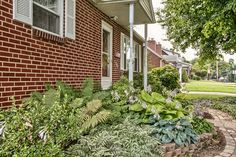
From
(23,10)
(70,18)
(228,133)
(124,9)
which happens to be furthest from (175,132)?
(124,9)

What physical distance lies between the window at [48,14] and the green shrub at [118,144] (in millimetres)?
2160

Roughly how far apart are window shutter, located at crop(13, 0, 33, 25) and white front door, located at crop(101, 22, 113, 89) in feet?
14.0

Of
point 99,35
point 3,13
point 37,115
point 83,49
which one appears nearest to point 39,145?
point 37,115

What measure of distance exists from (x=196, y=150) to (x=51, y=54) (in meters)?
3.16

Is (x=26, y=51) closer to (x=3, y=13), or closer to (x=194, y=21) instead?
(x=3, y=13)

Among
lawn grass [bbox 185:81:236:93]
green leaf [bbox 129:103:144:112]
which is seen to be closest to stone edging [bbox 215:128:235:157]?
green leaf [bbox 129:103:144:112]

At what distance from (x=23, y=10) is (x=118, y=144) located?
254 centimetres

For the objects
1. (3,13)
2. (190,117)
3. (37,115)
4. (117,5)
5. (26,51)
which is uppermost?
(117,5)

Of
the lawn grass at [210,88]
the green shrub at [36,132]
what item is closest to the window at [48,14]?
the green shrub at [36,132]

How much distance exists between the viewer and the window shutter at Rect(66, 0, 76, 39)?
19.3 ft

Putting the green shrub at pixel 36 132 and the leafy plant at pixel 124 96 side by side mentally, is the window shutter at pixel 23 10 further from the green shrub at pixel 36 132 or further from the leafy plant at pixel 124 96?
the leafy plant at pixel 124 96

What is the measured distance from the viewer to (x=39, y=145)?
2812 mm

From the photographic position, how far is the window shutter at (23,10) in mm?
4234

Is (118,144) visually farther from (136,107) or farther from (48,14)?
(48,14)
